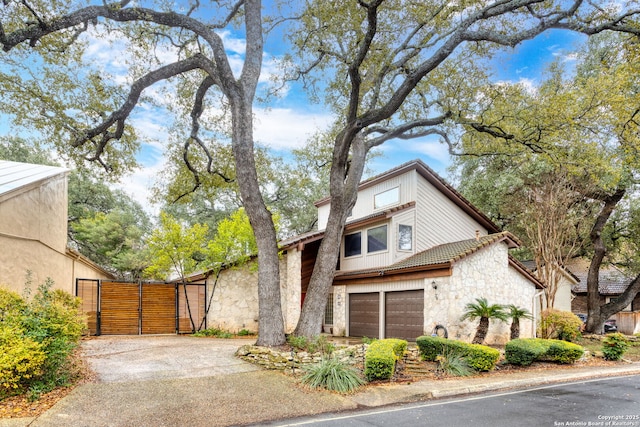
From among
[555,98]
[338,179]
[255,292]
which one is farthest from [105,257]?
[555,98]

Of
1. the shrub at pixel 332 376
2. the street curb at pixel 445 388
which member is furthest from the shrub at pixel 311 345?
the street curb at pixel 445 388

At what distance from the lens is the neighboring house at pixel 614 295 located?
23328 millimetres

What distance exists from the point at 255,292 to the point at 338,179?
731 centimetres

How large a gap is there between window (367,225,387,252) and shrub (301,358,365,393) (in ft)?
27.8

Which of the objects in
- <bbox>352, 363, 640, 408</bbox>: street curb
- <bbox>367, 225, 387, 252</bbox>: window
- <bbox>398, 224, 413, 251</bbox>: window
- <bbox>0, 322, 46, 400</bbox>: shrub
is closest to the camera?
<bbox>0, 322, 46, 400</bbox>: shrub

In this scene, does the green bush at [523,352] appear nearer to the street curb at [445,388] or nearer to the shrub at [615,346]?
the street curb at [445,388]

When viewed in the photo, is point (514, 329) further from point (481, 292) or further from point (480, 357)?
point (480, 357)

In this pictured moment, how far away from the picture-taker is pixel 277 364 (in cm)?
885

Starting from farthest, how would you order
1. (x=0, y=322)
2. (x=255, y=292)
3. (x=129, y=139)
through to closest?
(x=255, y=292) → (x=129, y=139) → (x=0, y=322)

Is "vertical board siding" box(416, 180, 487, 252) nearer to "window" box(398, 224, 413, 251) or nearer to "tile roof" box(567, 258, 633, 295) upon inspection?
"window" box(398, 224, 413, 251)

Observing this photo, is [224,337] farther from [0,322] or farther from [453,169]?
[453,169]

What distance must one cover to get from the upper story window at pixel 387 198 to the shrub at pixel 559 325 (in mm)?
7025

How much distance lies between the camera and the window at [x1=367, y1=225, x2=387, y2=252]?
1638cm

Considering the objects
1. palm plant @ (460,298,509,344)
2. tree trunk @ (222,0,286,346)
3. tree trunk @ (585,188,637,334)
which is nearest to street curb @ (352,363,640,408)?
palm plant @ (460,298,509,344)
